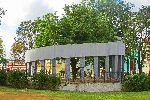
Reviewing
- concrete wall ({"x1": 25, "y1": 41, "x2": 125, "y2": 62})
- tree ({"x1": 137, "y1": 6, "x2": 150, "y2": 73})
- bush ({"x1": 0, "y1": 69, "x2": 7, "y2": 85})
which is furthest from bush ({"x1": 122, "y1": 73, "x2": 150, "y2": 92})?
tree ({"x1": 137, "y1": 6, "x2": 150, "y2": 73})

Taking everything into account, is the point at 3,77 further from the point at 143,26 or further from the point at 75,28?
the point at 143,26

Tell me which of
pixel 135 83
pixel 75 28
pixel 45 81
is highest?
pixel 75 28

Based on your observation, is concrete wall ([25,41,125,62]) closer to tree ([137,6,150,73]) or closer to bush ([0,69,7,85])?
bush ([0,69,7,85])

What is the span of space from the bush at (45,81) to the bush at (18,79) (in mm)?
940

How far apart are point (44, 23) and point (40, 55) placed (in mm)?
14279

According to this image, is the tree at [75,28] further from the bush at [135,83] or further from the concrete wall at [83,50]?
the bush at [135,83]

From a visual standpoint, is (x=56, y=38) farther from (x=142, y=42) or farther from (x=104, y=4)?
(x=142, y=42)

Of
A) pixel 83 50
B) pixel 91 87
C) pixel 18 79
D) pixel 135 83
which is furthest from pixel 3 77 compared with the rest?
pixel 135 83

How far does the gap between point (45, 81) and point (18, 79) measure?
88.6 inches

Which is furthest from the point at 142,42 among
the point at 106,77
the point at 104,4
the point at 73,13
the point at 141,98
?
the point at 141,98

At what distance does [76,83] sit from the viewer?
36469 millimetres

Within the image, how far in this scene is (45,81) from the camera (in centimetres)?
3566

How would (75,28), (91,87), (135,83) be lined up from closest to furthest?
1. (135,83)
2. (91,87)
3. (75,28)

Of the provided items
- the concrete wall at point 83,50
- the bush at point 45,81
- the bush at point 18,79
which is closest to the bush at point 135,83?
the concrete wall at point 83,50
